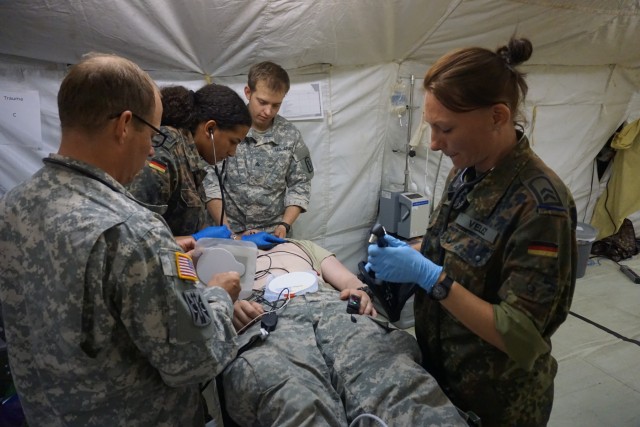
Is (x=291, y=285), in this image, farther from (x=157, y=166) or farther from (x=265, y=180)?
(x=265, y=180)

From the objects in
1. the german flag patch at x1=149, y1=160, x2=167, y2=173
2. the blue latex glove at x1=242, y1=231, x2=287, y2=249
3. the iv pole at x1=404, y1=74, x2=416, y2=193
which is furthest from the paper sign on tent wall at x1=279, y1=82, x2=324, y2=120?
the german flag patch at x1=149, y1=160, x2=167, y2=173

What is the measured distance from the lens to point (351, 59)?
9.31 feet

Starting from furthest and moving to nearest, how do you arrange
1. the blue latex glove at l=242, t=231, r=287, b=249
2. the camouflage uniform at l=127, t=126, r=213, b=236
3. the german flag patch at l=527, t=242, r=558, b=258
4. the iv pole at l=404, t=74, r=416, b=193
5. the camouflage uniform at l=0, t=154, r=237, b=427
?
the iv pole at l=404, t=74, r=416, b=193, the blue latex glove at l=242, t=231, r=287, b=249, the camouflage uniform at l=127, t=126, r=213, b=236, the german flag patch at l=527, t=242, r=558, b=258, the camouflage uniform at l=0, t=154, r=237, b=427

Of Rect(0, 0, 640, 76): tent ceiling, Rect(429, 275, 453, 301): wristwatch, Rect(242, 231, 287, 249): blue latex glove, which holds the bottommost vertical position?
Rect(242, 231, 287, 249): blue latex glove

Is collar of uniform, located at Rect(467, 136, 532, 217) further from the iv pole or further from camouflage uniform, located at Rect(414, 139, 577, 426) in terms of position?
the iv pole

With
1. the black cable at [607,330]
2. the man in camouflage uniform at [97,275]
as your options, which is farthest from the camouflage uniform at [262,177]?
the black cable at [607,330]

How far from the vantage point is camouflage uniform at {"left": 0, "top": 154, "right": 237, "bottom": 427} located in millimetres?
798

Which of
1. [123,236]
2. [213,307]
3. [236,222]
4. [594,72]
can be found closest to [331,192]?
[236,222]

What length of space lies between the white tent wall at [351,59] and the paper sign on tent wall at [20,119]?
2 centimetres

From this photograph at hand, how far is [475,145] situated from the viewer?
1.11 meters

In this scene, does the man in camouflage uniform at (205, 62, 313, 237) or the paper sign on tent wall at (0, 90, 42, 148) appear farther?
the man in camouflage uniform at (205, 62, 313, 237)

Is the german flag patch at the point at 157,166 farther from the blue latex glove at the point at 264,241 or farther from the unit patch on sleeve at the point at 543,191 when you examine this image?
the unit patch on sleeve at the point at 543,191

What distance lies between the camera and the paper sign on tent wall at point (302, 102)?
9.25 ft

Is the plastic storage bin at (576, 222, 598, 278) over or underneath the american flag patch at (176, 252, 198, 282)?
underneath
